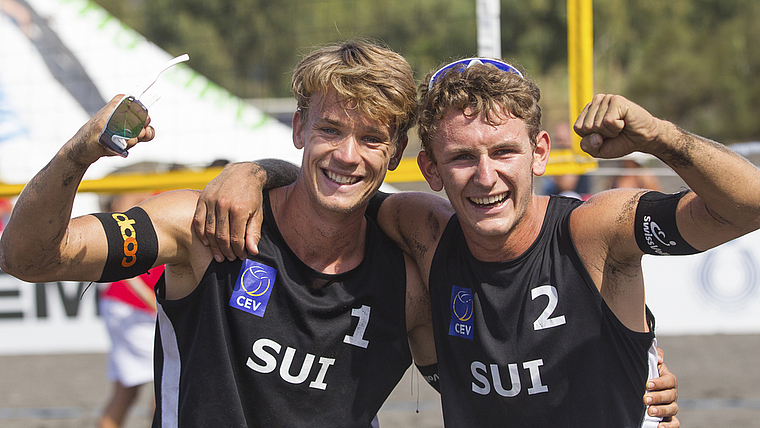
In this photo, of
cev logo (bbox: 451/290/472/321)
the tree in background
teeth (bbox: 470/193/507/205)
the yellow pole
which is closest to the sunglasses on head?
teeth (bbox: 470/193/507/205)

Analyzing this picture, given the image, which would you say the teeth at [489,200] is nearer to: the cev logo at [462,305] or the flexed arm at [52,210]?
the cev logo at [462,305]

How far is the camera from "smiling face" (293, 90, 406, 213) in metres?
2.18

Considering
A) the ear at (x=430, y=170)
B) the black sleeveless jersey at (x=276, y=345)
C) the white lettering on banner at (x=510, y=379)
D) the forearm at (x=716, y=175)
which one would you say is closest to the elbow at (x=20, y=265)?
the black sleeveless jersey at (x=276, y=345)

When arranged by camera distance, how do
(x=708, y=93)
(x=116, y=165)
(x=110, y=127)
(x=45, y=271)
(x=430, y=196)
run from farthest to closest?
(x=708, y=93)
(x=116, y=165)
(x=430, y=196)
(x=45, y=271)
(x=110, y=127)

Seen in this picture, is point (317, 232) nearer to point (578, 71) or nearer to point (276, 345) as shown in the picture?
point (276, 345)

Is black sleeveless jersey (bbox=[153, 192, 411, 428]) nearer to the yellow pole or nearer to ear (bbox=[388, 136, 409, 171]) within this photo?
ear (bbox=[388, 136, 409, 171])

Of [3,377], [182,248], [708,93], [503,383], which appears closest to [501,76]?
[503,383]

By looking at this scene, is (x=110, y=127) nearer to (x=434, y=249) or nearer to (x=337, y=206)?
(x=337, y=206)

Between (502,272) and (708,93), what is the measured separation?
28.1 metres

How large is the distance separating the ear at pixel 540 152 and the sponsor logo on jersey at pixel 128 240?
1.35 metres

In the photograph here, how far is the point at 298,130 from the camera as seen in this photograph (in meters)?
2.37

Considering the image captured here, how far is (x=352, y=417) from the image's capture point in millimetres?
2186

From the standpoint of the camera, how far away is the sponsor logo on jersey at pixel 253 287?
2.14m

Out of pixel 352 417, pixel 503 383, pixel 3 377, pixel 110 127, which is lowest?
pixel 3 377
